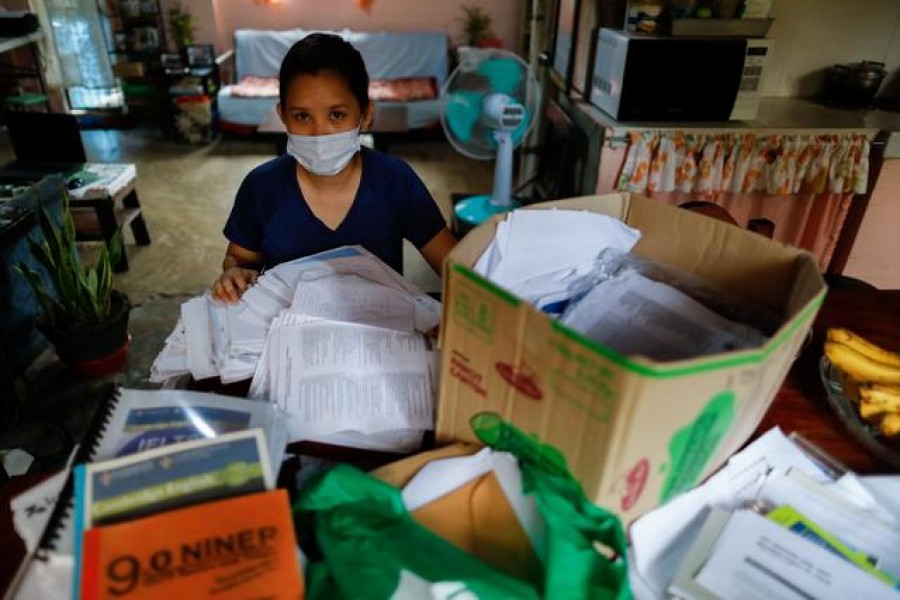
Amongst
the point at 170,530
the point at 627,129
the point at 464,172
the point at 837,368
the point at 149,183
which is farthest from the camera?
the point at 464,172

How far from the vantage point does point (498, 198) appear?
109 inches

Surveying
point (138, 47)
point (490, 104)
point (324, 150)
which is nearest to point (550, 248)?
point (324, 150)

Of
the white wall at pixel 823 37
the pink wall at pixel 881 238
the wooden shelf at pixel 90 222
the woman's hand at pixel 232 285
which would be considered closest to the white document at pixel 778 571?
the woman's hand at pixel 232 285

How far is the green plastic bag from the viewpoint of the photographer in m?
0.55

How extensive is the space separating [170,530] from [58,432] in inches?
76.8

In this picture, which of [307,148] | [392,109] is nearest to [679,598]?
[307,148]

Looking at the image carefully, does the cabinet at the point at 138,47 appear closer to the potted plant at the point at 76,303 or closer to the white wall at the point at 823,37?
the potted plant at the point at 76,303

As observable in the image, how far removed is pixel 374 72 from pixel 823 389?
5669mm

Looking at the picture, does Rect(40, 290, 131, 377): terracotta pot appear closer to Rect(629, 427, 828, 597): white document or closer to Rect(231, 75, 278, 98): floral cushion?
Rect(629, 427, 828, 597): white document

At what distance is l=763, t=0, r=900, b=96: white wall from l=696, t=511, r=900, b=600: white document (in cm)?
297

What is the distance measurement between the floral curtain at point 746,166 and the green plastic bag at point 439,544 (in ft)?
6.91

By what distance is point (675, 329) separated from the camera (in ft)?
2.59

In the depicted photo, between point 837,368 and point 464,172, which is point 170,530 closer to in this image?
point 837,368

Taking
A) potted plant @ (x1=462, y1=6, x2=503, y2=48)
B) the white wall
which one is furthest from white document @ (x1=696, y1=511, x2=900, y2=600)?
potted plant @ (x1=462, y1=6, x2=503, y2=48)
